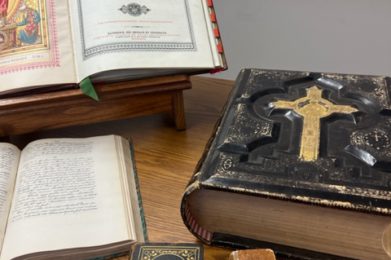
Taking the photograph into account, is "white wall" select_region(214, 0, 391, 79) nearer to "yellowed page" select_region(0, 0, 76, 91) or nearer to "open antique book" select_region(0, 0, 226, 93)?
"open antique book" select_region(0, 0, 226, 93)

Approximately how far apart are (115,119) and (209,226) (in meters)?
0.24

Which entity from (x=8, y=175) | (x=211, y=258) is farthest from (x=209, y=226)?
(x=8, y=175)

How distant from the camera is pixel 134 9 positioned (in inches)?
28.8

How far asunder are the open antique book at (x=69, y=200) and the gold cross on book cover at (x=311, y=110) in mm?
221

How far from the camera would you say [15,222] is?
574mm

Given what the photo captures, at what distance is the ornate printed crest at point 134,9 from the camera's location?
0.73 meters

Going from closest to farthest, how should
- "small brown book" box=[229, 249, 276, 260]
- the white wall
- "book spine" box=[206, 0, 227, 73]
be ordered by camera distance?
"small brown book" box=[229, 249, 276, 260], "book spine" box=[206, 0, 227, 73], the white wall

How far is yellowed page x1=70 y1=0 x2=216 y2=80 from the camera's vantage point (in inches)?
26.6

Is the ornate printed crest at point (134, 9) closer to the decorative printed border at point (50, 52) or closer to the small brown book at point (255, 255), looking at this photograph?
the decorative printed border at point (50, 52)

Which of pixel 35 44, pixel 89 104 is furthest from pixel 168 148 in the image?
pixel 35 44

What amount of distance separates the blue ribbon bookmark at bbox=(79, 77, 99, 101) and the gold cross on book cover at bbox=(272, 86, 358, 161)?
247 mm

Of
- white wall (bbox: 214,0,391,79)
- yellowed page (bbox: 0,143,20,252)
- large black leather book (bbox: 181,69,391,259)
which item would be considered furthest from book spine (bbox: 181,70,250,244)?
white wall (bbox: 214,0,391,79)

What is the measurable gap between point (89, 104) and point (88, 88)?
0.04 meters

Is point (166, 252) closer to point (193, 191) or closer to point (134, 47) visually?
point (193, 191)
